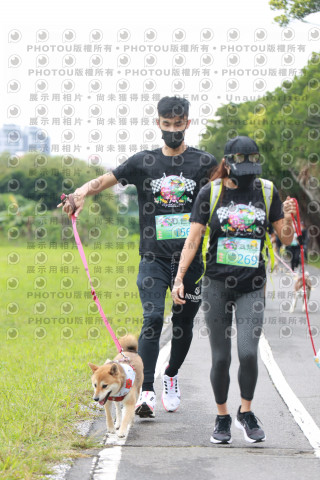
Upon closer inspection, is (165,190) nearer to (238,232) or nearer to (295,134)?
(238,232)

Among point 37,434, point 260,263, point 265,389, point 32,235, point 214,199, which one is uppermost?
point 214,199

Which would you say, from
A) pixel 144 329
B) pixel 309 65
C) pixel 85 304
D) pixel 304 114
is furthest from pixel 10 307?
pixel 309 65

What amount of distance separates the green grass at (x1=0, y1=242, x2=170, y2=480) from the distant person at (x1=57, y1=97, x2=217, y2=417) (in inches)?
36.2

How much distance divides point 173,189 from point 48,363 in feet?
13.5

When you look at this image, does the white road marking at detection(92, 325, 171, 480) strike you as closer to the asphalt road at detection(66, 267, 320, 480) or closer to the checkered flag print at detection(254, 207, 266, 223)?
the asphalt road at detection(66, 267, 320, 480)

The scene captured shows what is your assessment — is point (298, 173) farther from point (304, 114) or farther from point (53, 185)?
point (53, 185)

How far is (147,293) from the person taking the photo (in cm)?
692

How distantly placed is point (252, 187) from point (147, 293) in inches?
56.6

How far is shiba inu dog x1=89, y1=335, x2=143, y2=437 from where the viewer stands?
247 inches

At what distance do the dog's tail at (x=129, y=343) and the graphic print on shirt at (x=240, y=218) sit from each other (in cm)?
181

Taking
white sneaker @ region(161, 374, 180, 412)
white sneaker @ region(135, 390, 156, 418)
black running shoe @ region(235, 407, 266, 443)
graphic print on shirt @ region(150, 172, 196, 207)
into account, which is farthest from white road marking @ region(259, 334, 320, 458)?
graphic print on shirt @ region(150, 172, 196, 207)

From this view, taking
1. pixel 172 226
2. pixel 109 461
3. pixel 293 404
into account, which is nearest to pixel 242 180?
pixel 172 226

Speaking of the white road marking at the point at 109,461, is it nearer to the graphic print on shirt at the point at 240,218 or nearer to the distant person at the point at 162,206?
the distant person at the point at 162,206

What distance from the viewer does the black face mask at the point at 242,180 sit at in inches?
232
